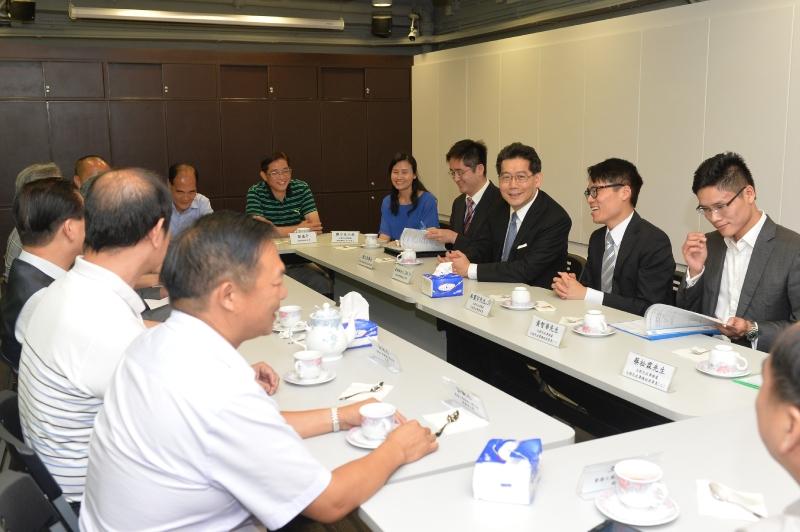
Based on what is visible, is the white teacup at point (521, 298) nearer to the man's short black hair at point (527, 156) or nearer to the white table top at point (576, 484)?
the man's short black hair at point (527, 156)

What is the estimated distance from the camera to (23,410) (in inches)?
77.7

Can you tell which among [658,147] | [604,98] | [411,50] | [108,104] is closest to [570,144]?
[604,98]

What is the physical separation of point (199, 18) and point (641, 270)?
19.4ft

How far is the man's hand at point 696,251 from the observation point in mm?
3004

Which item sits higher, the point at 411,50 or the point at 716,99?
the point at 411,50

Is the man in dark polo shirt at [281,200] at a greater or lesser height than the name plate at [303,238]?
greater

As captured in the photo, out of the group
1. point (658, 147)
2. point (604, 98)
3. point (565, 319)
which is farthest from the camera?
point (604, 98)

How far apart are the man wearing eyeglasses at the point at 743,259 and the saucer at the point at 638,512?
1.37 metres

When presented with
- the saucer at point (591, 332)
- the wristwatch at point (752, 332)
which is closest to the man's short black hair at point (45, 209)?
the saucer at point (591, 332)

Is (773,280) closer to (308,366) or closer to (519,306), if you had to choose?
(519,306)

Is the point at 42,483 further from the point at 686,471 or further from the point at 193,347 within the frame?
the point at 686,471

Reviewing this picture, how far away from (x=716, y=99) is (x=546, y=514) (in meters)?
4.48

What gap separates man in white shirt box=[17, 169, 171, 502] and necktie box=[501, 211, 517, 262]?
236 centimetres

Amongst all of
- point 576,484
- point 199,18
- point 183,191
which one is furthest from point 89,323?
point 199,18
